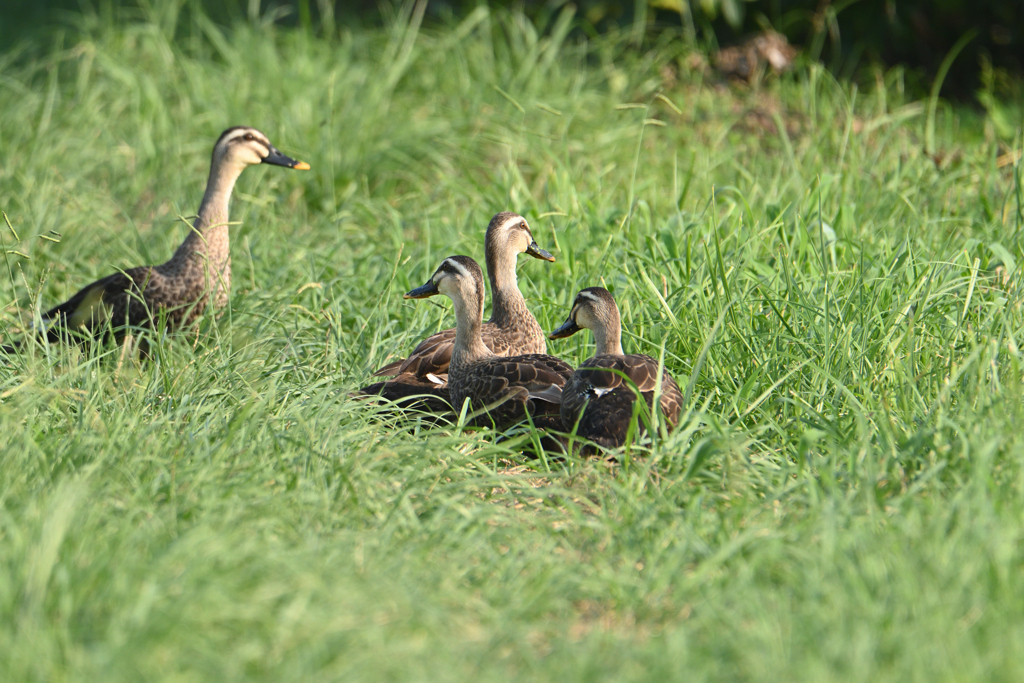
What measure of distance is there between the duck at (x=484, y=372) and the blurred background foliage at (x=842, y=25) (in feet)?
12.7

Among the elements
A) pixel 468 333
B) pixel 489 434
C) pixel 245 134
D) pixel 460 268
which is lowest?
pixel 489 434

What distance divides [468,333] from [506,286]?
16.6 inches

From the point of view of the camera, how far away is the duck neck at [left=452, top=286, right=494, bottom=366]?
14.4ft

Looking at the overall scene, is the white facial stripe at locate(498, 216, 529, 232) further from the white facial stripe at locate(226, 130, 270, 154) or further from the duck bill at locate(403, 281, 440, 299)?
the white facial stripe at locate(226, 130, 270, 154)

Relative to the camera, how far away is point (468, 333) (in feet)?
14.5

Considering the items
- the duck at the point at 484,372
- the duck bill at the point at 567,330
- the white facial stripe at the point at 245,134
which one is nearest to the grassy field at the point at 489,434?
the duck at the point at 484,372

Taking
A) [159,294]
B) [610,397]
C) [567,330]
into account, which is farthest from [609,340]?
[159,294]

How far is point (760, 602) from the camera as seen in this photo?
2.52 metres

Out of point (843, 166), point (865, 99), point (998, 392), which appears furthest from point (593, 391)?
point (865, 99)

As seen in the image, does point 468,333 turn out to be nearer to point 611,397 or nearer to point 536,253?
point 536,253

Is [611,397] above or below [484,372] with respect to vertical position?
above

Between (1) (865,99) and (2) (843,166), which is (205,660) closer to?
(2) (843,166)

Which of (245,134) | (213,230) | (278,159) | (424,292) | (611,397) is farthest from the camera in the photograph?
(278,159)

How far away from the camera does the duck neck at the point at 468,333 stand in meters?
4.38
